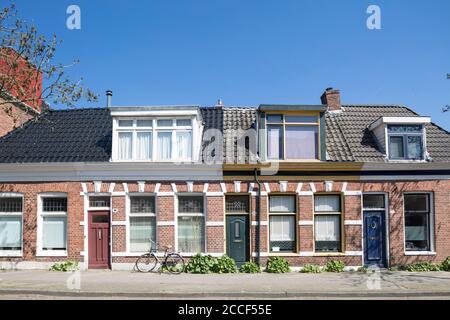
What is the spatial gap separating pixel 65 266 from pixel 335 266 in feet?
33.8

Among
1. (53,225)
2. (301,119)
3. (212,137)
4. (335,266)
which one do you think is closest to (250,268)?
(335,266)

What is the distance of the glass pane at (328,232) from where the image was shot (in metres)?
18.7

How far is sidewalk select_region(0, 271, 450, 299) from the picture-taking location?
1345 centimetres

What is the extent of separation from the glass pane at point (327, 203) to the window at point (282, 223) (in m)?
0.94

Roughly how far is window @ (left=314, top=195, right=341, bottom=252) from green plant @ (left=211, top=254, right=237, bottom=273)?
3.42m

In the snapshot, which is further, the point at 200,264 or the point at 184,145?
the point at 184,145

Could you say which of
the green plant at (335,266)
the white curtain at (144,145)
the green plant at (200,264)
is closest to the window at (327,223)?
the green plant at (335,266)

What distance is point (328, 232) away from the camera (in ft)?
61.6

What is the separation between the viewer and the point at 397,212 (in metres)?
18.8

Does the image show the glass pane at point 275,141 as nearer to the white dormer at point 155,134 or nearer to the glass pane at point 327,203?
the glass pane at point 327,203

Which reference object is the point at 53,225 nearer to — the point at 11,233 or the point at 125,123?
the point at 11,233

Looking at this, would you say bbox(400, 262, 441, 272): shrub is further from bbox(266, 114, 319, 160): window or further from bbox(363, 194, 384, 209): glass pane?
bbox(266, 114, 319, 160): window

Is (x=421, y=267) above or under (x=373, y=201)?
under
